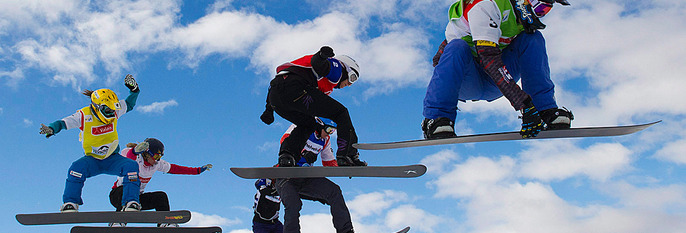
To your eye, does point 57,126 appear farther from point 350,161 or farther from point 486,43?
point 486,43

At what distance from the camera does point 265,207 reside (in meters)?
7.60

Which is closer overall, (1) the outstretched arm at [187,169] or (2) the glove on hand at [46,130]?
(2) the glove on hand at [46,130]

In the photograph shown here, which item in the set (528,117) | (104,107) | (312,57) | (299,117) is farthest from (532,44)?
(104,107)

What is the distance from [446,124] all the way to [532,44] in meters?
1.06

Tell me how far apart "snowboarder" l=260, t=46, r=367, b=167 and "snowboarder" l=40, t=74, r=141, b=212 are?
2612 millimetres

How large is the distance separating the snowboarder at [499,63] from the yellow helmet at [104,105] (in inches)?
192

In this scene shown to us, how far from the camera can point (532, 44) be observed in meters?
4.74

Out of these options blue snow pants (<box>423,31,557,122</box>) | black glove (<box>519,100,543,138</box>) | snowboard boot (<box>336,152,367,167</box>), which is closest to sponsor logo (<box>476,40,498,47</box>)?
blue snow pants (<box>423,31,557,122</box>)

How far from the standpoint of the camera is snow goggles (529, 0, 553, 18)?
4762mm

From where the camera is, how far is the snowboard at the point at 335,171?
579 cm

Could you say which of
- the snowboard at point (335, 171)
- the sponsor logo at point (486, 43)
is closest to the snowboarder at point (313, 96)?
the snowboard at point (335, 171)

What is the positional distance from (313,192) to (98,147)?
3200 millimetres

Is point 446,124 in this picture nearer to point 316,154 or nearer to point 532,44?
point 532,44

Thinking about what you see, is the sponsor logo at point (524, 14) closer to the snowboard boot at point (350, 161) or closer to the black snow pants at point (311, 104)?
the black snow pants at point (311, 104)
